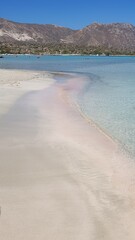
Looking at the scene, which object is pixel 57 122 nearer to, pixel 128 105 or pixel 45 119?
pixel 45 119

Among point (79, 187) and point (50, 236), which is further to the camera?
point (79, 187)

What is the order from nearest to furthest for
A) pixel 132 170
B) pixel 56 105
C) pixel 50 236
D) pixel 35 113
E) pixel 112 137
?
pixel 50 236
pixel 132 170
pixel 112 137
pixel 35 113
pixel 56 105

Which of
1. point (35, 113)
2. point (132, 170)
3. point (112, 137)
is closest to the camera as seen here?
point (132, 170)

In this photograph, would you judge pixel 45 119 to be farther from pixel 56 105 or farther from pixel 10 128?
pixel 56 105

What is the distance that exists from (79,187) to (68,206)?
76 centimetres

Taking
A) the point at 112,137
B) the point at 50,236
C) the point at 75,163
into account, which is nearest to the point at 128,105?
the point at 112,137

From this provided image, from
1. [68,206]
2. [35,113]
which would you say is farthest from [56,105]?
[68,206]

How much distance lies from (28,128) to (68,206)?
16.3 ft

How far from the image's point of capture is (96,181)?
6.34 m

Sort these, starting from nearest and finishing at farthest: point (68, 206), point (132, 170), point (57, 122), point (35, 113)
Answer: point (68, 206), point (132, 170), point (57, 122), point (35, 113)

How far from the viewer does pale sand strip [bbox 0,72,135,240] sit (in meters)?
4.69

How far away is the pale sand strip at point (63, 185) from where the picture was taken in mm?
4688

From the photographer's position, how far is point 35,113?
12.6 meters

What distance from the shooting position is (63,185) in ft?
19.9
